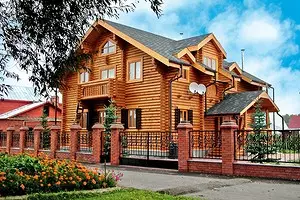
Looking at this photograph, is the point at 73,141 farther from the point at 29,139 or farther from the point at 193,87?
the point at 193,87

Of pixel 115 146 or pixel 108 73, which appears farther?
pixel 108 73

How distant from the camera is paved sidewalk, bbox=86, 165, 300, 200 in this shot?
30.4 ft

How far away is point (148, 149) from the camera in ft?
54.4

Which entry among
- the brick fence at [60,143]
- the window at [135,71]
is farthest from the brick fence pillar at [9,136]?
the window at [135,71]

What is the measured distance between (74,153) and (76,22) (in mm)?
13342

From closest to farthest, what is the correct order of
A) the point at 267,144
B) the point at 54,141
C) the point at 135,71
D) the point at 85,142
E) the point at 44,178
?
1. the point at 44,178
2. the point at 267,144
3. the point at 85,142
4. the point at 54,141
5. the point at 135,71

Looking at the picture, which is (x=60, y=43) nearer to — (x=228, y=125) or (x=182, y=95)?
(x=228, y=125)

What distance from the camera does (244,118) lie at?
990 inches

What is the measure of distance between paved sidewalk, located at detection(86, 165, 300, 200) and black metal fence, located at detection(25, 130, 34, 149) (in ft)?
40.4

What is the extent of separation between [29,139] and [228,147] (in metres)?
15.3

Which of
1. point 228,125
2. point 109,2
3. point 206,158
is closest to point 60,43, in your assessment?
point 109,2

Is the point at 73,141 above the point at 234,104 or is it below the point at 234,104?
below

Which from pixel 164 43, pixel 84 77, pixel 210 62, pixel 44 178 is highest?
pixel 164 43

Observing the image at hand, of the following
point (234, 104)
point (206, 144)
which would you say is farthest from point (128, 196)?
point (234, 104)
